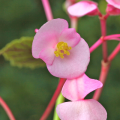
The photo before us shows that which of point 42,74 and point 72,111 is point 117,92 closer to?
point 42,74

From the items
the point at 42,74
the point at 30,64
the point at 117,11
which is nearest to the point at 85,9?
the point at 117,11

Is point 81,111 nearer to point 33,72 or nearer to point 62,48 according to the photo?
point 62,48

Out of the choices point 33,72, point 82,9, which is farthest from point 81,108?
point 33,72

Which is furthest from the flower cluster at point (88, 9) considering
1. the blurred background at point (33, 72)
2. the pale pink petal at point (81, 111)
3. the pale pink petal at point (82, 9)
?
the blurred background at point (33, 72)

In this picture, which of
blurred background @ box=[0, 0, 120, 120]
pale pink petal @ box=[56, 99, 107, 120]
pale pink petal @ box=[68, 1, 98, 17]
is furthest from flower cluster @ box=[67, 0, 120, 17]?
blurred background @ box=[0, 0, 120, 120]

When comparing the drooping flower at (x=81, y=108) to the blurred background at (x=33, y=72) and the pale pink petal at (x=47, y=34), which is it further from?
the blurred background at (x=33, y=72)

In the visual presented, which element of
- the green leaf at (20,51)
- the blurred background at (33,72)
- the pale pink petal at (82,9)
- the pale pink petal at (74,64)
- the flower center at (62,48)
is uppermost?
A: the pale pink petal at (82,9)

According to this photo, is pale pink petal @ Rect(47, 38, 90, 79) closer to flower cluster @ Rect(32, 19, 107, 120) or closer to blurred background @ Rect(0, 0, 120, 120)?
flower cluster @ Rect(32, 19, 107, 120)
